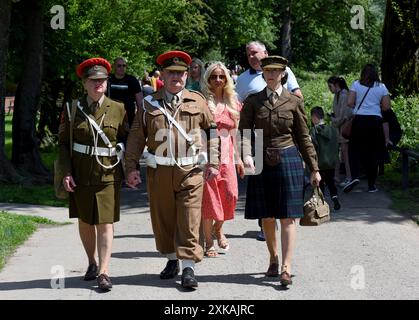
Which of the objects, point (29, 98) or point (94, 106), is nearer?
point (94, 106)

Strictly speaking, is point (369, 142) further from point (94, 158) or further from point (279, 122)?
point (94, 158)

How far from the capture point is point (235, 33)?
152 feet

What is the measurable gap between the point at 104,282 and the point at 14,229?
320 cm

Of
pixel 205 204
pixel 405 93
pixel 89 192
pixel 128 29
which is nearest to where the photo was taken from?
pixel 89 192

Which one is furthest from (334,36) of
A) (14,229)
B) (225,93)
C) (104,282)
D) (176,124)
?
(104,282)

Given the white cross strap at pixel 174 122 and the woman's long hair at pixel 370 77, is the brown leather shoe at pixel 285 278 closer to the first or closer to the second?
the white cross strap at pixel 174 122

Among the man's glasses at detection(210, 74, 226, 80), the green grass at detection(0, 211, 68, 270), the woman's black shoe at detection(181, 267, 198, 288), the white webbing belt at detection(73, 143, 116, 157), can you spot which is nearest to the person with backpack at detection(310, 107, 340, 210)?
the man's glasses at detection(210, 74, 226, 80)

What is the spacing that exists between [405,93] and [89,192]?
1044 centimetres

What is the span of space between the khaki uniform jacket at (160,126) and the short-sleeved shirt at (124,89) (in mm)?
6266

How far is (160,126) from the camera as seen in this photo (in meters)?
8.05

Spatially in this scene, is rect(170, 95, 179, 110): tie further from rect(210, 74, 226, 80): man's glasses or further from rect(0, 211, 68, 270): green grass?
rect(0, 211, 68, 270): green grass

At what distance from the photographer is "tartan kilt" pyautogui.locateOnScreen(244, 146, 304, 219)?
26.7 ft

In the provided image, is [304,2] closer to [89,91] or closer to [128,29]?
[128,29]
